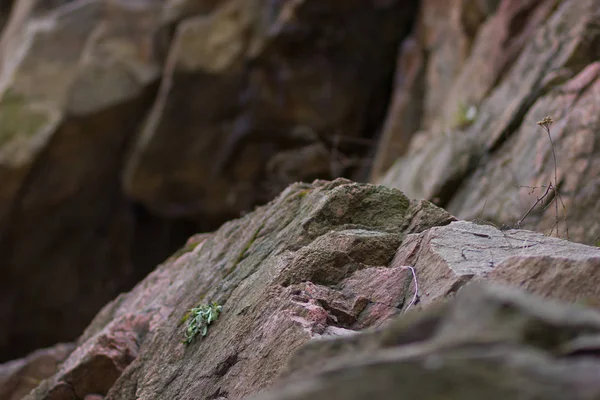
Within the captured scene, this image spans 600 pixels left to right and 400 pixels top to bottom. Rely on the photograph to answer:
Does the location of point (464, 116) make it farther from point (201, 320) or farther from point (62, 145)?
point (62, 145)

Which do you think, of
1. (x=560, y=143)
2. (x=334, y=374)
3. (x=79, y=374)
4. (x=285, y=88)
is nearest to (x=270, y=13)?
(x=285, y=88)

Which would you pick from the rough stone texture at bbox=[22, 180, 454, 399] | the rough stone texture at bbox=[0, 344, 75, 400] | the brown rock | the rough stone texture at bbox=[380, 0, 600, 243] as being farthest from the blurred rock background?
the rough stone texture at bbox=[22, 180, 454, 399]

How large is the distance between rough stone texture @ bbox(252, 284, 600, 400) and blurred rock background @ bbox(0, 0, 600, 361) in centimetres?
998

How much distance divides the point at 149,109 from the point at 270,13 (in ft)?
11.5

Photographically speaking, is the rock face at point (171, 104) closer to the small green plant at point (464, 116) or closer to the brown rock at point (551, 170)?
the small green plant at point (464, 116)

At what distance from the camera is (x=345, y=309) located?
3.78m

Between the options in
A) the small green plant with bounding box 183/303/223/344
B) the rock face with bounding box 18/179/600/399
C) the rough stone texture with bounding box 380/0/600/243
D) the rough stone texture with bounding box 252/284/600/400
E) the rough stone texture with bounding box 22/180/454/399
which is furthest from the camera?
the rough stone texture with bounding box 380/0/600/243

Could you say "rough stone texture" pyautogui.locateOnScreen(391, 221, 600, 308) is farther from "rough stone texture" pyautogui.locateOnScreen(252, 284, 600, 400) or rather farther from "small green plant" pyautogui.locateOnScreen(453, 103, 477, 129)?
"small green plant" pyautogui.locateOnScreen(453, 103, 477, 129)

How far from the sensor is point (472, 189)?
8.07m

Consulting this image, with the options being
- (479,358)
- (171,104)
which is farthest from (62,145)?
(479,358)

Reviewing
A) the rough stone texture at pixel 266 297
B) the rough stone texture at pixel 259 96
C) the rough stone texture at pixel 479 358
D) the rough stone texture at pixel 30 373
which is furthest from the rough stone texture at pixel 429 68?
the rough stone texture at pixel 479 358

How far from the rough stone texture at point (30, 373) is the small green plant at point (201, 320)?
12.8 ft

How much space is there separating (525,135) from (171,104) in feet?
28.5

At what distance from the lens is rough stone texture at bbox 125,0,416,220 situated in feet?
47.0
